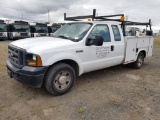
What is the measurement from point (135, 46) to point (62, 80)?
11.5 ft

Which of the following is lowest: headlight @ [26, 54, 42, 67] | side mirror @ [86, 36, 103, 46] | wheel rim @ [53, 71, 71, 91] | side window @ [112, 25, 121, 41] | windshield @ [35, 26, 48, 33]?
wheel rim @ [53, 71, 71, 91]

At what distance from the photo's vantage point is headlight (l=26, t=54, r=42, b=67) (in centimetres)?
377

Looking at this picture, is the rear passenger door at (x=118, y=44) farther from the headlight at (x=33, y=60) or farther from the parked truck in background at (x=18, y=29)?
the parked truck in background at (x=18, y=29)

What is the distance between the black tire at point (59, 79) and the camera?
4.07 metres

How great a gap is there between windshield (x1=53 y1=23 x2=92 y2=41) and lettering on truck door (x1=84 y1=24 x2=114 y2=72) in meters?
0.21

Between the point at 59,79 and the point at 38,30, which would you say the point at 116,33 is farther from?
the point at 38,30

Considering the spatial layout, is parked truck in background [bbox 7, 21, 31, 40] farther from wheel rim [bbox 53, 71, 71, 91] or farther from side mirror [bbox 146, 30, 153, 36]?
wheel rim [bbox 53, 71, 71, 91]

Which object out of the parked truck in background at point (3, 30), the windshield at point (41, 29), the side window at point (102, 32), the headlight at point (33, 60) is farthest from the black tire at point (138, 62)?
the parked truck in background at point (3, 30)

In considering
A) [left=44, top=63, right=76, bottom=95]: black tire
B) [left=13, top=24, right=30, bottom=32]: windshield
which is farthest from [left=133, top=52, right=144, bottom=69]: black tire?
[left=13, top=24, right=30, bottom=32]: windshield

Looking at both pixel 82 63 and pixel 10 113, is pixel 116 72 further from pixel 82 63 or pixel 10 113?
pixel 10 113

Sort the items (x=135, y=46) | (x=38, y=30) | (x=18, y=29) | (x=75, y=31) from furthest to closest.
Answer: (x=38, y=30) → (x=18, y=29) → (x=135, y=46) → (x=75, y=31)

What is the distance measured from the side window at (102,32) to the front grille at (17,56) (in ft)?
6.48

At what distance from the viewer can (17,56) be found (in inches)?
163

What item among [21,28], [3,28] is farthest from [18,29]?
[3,28]
